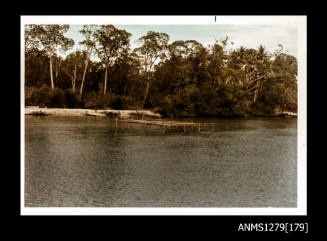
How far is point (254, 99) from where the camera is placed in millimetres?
13438

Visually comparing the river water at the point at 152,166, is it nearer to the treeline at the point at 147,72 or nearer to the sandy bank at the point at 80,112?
the sandy bank at the point at 80,112

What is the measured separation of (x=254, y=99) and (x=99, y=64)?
205 inches

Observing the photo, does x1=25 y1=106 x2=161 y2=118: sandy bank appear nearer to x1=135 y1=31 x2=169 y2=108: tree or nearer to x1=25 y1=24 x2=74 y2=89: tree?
x1=135 y1=31 x2=169 y2=108: tree

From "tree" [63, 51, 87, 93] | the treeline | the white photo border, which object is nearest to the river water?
the white photo border

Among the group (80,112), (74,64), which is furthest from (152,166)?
(74,64)

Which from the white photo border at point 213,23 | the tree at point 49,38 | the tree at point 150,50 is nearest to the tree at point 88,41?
the tree at point 49,38

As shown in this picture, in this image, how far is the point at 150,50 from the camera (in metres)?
10.6

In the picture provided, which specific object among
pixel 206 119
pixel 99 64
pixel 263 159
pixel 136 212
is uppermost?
pixel 99 64

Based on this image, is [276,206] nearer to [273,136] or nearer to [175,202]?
[175,202]

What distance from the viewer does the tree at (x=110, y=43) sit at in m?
10.3

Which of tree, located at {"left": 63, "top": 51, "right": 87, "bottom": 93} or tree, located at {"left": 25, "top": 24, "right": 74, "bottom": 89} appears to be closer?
tree, located at {"left": 25, "top": 24, "right": 74, "bottom": 89}

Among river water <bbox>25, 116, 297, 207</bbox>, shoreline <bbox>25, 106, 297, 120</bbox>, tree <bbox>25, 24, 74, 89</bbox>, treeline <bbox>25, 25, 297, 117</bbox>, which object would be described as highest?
tree <bbox>25, 24, 74, 89</bbox>

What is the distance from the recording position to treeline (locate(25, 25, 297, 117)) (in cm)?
1048
